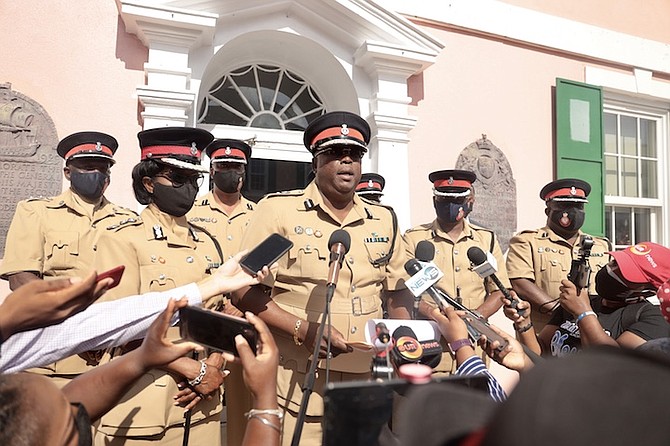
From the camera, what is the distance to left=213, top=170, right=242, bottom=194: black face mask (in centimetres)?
457

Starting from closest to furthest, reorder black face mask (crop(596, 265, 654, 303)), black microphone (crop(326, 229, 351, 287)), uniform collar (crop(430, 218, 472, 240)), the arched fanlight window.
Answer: black microphone (crop(326, 229, 351, 287)) → black face mask (crop(596, 265, 654, 303)) → uniform collar (crop(430, 218, 472, 240)) → the arched fanlight window

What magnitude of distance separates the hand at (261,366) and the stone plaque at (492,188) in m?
5.19

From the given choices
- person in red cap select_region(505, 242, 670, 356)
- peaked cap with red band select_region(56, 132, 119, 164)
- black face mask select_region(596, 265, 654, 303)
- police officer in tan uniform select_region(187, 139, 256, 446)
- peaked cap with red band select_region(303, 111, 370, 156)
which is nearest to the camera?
person in red cap select_region(505, 242, 670, 356)

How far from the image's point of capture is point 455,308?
2328 mm

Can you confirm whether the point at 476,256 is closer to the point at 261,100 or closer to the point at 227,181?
the point at 227,181

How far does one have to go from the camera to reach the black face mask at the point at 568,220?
16.0 ft

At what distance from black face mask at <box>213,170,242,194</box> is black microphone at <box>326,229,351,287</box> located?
244 centimetres

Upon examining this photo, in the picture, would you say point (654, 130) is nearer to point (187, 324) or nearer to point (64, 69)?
point (64, 69)

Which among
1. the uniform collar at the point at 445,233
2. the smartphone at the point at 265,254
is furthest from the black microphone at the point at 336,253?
the uniform collar at the point at 445,233

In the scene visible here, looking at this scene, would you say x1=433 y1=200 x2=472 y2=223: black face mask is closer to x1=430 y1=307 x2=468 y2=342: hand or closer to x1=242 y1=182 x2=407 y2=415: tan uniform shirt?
x1=242 y1=182 x2=407 y2=415: tan uniform shirt

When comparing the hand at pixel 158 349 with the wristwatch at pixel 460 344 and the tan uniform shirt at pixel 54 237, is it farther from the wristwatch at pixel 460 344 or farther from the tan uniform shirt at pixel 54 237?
the tan uniform shirt at pixel 54 237

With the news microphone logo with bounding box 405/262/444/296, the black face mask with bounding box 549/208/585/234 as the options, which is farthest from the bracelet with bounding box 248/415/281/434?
the black face mask with bounding box 549/208/585/234

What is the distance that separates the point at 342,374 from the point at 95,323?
1.35 metres

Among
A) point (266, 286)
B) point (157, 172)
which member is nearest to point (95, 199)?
point (157, 172)
